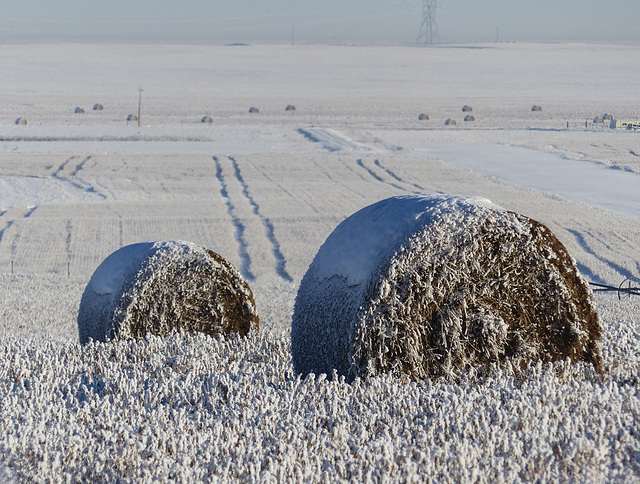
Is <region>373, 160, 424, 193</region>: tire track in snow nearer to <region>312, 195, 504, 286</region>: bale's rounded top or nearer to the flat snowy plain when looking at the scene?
the flat snowy plain

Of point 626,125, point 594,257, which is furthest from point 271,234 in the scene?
point 626,125

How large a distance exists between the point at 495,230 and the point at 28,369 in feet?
11.9

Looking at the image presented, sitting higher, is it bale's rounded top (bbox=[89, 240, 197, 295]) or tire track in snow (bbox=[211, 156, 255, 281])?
bale's rounded top (bbox=[89, 240, 197, 295])

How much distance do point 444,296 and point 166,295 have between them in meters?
3.11

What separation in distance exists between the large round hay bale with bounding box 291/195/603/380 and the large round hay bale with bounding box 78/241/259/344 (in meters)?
1.99

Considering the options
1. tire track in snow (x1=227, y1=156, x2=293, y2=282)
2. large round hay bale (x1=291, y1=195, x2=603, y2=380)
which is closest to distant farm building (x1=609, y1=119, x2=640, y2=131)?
tire track in snow (x1=227, y1=156, x2=293, y2=282)

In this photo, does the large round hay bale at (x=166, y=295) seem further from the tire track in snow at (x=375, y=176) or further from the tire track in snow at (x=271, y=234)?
the tire track in snow at (x=375, y=176)

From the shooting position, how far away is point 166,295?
296 inches

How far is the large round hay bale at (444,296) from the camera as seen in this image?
5.28m

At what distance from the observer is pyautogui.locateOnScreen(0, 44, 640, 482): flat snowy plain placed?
398cm

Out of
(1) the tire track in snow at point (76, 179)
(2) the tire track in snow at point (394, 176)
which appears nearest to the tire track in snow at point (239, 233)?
(1) the tire track in snow at point (76, 179)

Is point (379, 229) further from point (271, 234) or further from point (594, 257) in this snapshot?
point (271, 234)

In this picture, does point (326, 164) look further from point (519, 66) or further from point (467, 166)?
point (519, 66)

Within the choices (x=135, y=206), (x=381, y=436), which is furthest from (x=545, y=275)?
(x=135, y=206)
